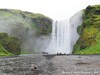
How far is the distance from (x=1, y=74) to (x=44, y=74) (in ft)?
38.5

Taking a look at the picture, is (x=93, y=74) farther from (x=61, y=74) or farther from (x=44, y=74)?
(x=44, y=74)

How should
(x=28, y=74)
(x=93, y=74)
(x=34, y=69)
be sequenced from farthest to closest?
(x=34, y=69) → (x=28, y=74) → (x=93, y=74)

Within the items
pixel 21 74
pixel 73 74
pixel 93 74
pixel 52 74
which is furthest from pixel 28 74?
pixel 93 74

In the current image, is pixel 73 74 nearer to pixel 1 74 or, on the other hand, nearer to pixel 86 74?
pixel 86 74

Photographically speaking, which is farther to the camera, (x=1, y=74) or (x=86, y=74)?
(x=1, y=74)

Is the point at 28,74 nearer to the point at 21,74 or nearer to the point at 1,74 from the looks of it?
the point at 21,74

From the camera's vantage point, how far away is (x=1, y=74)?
58375mm

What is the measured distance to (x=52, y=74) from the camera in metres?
55.5

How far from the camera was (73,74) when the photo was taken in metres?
54.4

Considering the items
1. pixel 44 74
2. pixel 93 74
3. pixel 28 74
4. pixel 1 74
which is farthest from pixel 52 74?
pixel 1 74

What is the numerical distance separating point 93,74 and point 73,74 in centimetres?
484

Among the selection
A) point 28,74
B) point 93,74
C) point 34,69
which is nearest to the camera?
point 93,74

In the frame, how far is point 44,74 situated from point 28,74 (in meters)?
4.31

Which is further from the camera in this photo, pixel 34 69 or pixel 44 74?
pixel 34 69
